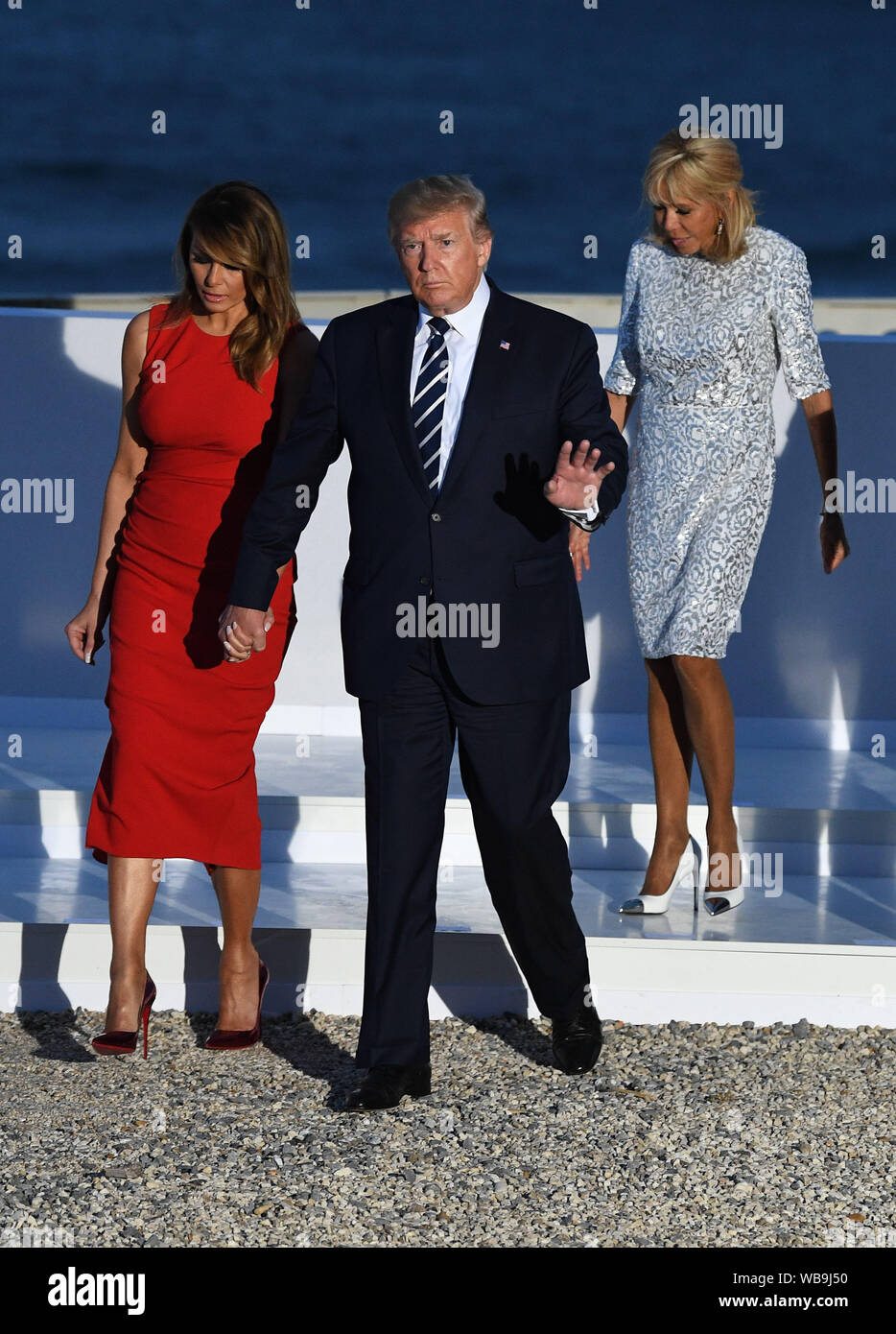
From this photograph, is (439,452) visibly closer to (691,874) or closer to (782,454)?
(691,874)

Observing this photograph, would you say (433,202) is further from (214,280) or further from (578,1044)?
(578,1044)

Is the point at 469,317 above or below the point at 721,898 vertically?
above

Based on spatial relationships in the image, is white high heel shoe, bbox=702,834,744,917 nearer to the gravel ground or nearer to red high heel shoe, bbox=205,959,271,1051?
the gravel ground

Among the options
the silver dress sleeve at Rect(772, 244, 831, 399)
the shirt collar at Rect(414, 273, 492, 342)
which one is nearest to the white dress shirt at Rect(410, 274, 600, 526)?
the shirt collar at Rect(414, 273, 492, 342)

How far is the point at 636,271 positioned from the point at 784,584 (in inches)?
83.2

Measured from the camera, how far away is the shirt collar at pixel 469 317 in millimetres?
3193

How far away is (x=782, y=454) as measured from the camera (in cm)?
596

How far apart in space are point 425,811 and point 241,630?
1.56 feet

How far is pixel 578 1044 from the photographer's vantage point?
3473 millimetres

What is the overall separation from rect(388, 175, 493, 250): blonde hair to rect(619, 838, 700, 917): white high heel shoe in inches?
67.9

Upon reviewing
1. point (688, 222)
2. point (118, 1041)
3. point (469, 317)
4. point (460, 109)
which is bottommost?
point (118, 1041)

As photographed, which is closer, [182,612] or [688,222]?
[182,612]

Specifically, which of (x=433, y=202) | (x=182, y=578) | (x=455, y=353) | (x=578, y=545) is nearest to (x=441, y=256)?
(x=433, y=202)

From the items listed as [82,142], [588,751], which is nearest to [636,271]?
[588,751]
